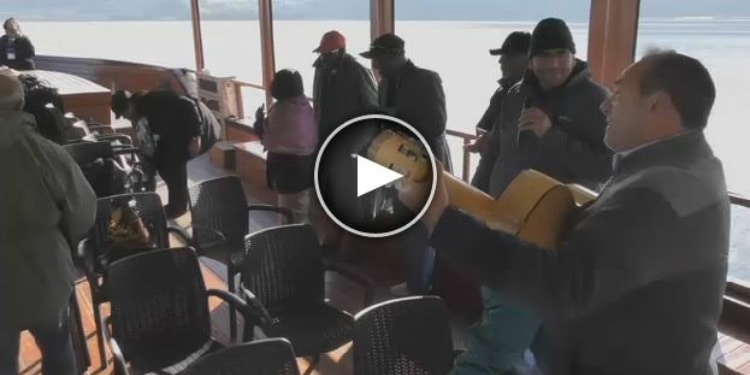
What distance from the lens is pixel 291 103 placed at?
3.66 m

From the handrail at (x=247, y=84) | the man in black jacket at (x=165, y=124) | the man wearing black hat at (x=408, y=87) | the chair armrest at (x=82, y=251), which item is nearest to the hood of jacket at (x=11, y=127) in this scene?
the chair armrest at (x=82, y=251)

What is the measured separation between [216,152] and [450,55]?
4.05 meters

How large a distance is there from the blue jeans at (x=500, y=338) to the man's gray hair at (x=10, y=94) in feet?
5.09

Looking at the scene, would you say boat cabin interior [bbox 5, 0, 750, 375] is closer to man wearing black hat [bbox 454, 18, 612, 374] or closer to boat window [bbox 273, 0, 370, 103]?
boat window [bbox 273, 0, 370, 103]

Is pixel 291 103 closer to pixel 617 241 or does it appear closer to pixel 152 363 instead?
pixel 152 363

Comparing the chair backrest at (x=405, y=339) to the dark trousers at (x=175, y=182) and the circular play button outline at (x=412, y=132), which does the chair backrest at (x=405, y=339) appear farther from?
the dark trousers at (x=175, y=182)

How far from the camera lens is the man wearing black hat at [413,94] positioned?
Answer: 308cm

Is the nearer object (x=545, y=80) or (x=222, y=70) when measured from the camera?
(x=545, y=80)

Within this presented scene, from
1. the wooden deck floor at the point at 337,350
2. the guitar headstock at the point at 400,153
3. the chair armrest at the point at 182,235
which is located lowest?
the wooden deck floor at the point at 337,350

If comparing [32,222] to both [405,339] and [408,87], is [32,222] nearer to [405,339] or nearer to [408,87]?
[405,339]

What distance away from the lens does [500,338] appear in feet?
5.60

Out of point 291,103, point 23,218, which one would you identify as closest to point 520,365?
point 23,218

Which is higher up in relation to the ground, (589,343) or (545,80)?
(545,80)

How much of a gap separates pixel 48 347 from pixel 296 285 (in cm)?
99
